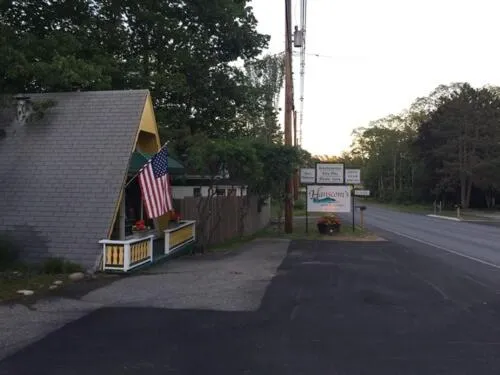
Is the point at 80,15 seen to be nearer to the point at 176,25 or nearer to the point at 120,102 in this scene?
the point at 176,25

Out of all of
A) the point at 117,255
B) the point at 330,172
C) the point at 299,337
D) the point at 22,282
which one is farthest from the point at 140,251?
the point at 330,172

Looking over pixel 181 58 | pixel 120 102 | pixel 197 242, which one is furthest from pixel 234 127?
pixel 120 102

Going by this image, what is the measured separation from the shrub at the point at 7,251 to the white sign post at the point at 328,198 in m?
15.7

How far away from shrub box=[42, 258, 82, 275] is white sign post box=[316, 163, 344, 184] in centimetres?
1603

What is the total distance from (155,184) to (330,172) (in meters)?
14.3

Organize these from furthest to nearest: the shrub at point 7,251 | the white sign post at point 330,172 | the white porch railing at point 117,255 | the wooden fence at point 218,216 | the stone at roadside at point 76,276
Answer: the white sign post at point 330,172 < the wooden fence at point 218,216 < the white porch railing at point 117,255 < the shrub at point 7,251 < the stone at roadside at point 76,276

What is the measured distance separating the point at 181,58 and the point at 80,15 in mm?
4200

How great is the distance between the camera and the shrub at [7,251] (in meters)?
11.5

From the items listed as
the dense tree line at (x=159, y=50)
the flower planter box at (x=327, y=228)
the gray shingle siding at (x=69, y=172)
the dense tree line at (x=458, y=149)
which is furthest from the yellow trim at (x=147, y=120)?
the dense tree line at (x=458, y=149)

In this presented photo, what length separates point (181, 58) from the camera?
2270 cm

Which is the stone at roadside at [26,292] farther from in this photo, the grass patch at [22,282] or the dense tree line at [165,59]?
the dense tree line at [165,59]

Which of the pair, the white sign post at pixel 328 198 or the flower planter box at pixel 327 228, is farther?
the white sign post at pixel 328 198

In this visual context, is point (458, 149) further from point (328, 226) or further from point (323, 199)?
point (328, 226)

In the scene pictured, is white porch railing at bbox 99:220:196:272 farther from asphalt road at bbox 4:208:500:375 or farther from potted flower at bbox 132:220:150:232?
potted flower at bbox 132:220:150:232
